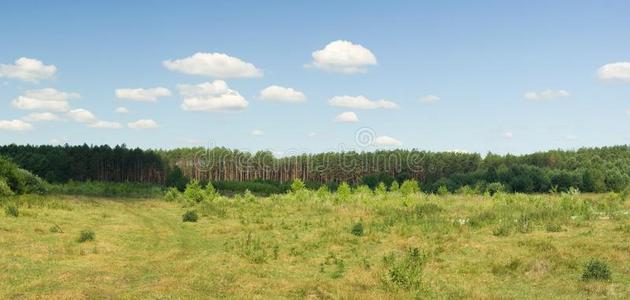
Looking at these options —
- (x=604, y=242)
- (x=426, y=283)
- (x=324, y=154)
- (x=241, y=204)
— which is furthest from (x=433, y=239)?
(x=324, y=154)

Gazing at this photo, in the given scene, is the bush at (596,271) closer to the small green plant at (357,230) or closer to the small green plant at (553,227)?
the small green plant at (553,227)

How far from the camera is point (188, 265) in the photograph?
61.4ft

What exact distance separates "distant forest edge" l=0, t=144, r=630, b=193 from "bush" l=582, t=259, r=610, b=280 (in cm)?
6889

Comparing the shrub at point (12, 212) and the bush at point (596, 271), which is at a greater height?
the shrub at point (12, 212)

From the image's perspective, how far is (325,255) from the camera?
70.6 ft

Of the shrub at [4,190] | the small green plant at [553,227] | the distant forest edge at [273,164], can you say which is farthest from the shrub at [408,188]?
the shrub at [4,190]

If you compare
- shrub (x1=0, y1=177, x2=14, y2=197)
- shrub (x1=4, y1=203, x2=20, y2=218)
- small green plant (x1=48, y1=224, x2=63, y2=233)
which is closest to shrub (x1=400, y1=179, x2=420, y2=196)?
shrub (x1=0, y1=177, x2=14, y2=197)

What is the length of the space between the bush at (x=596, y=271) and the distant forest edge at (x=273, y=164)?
68.9 meters

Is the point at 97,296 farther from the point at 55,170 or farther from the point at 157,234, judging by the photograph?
the point at 55,170

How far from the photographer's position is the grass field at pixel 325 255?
15523 mm

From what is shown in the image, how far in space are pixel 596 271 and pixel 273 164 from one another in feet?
338

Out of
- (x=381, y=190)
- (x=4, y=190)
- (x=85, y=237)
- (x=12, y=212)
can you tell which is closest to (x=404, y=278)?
(x=85, y=237)

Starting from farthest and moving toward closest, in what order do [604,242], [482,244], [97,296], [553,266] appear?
[482,244] < [604,242] < [553,266] < [97,296]

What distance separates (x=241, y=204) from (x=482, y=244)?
2649cm
